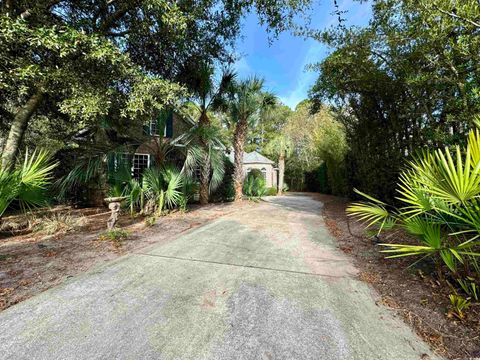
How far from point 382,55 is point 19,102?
11.4 metres

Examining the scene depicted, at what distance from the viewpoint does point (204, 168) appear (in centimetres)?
1035

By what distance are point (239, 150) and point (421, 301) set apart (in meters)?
9.56

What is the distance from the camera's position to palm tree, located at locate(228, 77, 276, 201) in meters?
11.2

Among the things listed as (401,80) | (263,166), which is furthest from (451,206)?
(263,166)

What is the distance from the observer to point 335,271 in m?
3.95

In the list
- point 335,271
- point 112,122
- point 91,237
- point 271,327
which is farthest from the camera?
point 112,122

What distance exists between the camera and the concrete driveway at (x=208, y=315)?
2115 mm

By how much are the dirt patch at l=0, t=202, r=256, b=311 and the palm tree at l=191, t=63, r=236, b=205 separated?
3.06 metres

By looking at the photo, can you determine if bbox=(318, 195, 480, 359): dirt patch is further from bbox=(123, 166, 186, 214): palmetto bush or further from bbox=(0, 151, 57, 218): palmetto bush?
bbox=(0, 151, 57, 218): palmetto bush

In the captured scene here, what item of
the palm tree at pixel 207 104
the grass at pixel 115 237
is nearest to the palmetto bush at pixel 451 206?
the grass at pixel 115 237

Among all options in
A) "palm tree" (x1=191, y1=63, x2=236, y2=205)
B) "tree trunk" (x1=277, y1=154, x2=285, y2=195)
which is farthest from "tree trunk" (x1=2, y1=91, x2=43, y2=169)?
"tree trunk" (x1=277, y1=154, x2=285, y2=195)

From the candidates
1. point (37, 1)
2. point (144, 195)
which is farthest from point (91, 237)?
point (37, 1)

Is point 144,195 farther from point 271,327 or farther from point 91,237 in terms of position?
point 271,327

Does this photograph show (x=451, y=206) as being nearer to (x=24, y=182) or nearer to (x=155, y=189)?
(x=24, y=182)
